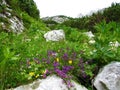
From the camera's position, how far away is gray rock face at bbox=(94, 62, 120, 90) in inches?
211

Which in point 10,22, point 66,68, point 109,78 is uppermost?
point 10,22

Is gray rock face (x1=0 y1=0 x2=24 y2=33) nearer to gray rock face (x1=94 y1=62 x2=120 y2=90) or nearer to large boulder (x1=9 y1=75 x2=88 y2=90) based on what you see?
large boulder (x1=9 y1=75 x2=88 y2=90)

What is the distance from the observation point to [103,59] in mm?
5863

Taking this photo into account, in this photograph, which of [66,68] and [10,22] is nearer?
[66,68]

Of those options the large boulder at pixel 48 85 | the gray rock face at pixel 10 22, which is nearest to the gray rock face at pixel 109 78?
the large boulder at pixel 48 85

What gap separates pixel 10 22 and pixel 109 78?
26.5ft

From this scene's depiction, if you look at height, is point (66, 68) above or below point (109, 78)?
above

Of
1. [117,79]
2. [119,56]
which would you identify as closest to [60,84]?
[117,79]

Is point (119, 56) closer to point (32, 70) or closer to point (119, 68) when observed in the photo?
point (119, 68)

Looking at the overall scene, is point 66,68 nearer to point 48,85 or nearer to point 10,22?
point 48,85

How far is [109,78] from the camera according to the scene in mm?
5398

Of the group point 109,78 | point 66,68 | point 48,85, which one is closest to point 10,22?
point 66,68

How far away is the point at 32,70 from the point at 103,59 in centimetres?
122

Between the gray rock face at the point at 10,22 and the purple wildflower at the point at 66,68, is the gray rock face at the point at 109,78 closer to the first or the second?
the purple wildflower at the point at 66,68
